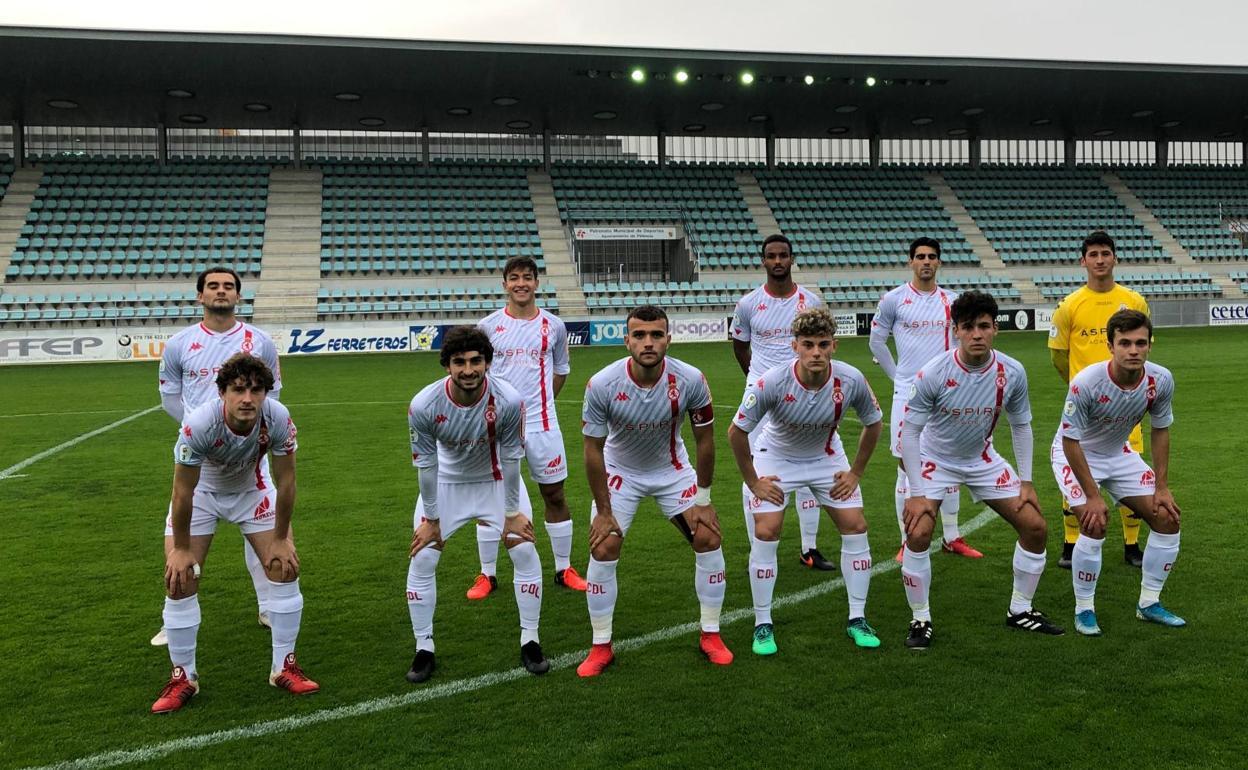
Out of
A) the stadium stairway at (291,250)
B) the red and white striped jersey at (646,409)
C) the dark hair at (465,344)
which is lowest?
the red and white striped jersey at (646,409)

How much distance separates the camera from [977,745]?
4188mm

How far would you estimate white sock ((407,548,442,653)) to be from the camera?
5.17 metres

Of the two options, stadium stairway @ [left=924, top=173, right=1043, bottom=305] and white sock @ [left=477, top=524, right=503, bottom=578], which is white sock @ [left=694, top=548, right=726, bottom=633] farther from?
stadium stairway @ [left=924, top=173, right=1043, bottom=305]

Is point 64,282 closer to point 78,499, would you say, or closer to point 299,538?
point 78,499

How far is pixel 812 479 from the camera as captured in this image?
5.62 metres

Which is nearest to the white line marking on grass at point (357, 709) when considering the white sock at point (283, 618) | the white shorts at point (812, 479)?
the white sock at point (283, 618)

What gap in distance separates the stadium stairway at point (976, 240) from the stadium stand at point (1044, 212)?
283 millimetres

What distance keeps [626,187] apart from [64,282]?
20653 mm

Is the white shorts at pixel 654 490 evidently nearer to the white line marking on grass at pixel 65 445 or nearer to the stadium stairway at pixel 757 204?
the white line marking on grass at pixel 65 445

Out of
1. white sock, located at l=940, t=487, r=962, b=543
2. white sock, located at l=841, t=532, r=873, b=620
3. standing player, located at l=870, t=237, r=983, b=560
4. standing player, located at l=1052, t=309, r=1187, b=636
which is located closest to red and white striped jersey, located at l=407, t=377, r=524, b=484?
white sock, located at l=841, t=532, r=873, b=620

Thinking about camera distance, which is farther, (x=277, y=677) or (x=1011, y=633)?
(x=1011, y=633)

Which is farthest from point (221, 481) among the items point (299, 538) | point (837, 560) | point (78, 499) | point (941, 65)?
point (941, 65)

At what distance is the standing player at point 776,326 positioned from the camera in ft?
23.3

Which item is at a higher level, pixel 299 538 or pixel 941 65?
pixel 941 65
